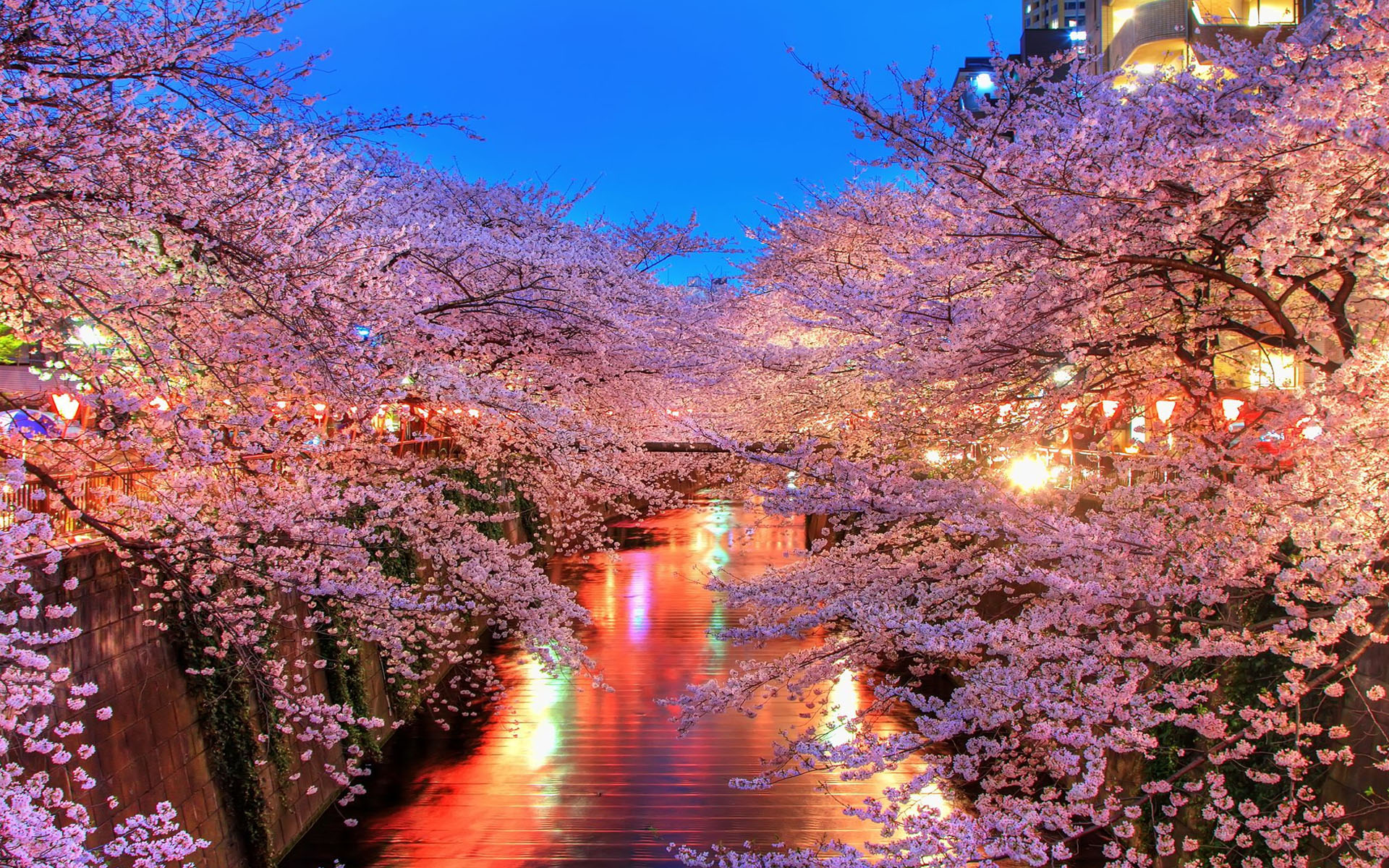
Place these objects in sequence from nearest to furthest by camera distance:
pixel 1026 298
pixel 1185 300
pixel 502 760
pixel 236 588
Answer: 1. pixel 1026 298
2. pixel 1185 300
3. pixel 236 588
4. pixel 502 760

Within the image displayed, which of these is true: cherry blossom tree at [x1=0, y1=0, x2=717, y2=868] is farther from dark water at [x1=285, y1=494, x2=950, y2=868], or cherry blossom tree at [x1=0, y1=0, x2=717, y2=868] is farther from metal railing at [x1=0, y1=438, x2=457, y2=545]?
dark water at [x1=285, y1=494, x2=950, y2=868]

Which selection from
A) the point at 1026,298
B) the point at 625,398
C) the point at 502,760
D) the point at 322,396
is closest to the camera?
the point at 1026,298

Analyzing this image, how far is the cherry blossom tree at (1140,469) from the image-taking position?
12.8 feet

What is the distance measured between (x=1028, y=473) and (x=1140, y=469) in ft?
Answer: 10.1

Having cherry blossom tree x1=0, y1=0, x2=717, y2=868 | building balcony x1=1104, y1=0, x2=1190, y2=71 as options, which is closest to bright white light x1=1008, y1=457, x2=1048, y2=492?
cherry blossom tree x1=0, y1=0, x2=717, y2=868

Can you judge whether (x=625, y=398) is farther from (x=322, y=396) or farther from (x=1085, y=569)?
(x=1085, y=569)

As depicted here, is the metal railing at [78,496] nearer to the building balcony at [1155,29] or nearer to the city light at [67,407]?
the city light at [67,407]

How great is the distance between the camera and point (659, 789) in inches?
388

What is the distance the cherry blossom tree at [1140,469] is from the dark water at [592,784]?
159cm

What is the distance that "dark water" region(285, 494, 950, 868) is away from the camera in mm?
8672

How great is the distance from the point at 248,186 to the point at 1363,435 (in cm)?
586

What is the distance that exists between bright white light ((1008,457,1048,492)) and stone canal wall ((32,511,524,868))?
6.69 meters

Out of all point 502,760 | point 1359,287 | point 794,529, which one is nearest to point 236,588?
point 502,760

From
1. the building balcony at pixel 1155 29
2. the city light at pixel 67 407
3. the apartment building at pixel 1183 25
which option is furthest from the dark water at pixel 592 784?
the building balcony at pixel 1155 29
